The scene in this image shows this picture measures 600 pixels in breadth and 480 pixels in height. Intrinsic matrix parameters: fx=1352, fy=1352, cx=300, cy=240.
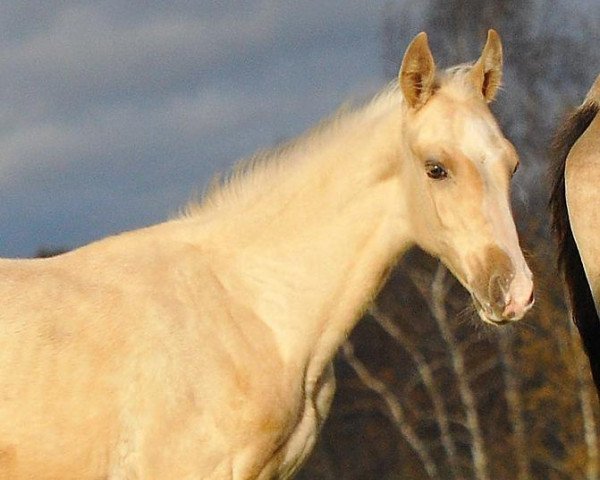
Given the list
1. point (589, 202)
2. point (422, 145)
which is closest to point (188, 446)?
point (422, 145)

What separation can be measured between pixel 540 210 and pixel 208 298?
54.7ft

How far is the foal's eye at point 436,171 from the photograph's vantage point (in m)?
5.89

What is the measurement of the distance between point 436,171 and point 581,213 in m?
0.86

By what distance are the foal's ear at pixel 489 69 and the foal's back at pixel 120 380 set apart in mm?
1574

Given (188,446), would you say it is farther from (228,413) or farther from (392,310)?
(392,310)

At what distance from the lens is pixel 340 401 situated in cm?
2841

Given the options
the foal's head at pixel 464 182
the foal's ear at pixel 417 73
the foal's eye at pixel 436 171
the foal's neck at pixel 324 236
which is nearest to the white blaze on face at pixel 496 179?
the foal's head at pixel 464 182

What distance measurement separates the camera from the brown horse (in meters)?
6.33

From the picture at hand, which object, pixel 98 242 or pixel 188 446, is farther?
pixel 98 242

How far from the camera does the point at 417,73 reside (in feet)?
19.8

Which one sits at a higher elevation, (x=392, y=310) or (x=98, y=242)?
(x=98, y=242)

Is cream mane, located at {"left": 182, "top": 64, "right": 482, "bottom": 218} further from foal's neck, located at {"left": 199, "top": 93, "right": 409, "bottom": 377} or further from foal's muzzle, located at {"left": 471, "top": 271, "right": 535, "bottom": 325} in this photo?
foal's muzzle, located at {"left": 471, "top": 271, "right": 535, "bottom": 325}

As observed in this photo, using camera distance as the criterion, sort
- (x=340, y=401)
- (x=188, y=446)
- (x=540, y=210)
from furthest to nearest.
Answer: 1. (x=340, y=401)
2. (x=540, y=210)
3. (x=188, y=446)

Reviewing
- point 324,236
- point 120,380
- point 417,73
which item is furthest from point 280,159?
point 120,380
